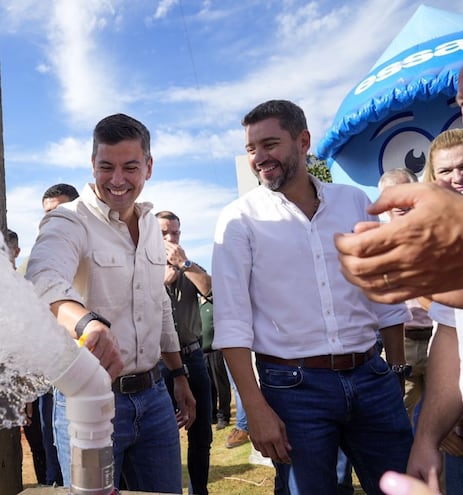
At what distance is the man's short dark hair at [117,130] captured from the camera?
2.16 metres

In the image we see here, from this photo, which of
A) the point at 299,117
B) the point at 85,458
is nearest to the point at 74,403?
the point at 85,458

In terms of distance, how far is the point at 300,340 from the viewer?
2039 mm

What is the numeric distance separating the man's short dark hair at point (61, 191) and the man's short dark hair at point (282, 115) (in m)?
2.02

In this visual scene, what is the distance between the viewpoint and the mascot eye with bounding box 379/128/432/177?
610cm

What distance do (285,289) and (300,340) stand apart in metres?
0.22

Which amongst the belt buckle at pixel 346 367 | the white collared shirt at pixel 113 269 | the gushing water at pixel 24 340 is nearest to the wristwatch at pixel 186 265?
the white collared shirt at pixel 113 269

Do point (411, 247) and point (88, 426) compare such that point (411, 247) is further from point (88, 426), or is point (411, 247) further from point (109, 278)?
point (109, 278)

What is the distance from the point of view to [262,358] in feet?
6.93

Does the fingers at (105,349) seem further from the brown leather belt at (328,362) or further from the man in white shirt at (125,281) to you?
the brown leather belt at (328,362)

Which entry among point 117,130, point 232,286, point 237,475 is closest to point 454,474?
point 232,286

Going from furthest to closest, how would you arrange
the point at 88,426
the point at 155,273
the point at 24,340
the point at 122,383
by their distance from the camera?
the point at 155,273 → the point at 122,383 → the point at 88,426 → the point at 24,340

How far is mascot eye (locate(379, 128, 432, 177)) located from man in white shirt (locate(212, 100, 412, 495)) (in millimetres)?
4261

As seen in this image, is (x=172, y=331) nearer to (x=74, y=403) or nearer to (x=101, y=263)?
(x=101, y=263)

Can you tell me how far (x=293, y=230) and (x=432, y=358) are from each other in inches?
31.2
